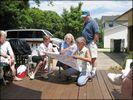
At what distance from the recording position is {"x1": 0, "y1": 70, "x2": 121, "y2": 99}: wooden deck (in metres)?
6.20

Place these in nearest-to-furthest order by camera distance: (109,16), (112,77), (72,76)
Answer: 1. (112,77)
2. (72,76)
3. (109,16)

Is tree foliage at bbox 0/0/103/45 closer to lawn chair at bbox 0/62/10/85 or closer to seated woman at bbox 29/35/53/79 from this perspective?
seated woman at bbox 29/35/53/79

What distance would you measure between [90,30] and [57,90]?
6.32ft

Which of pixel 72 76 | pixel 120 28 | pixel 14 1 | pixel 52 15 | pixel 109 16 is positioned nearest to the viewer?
pixel 72 76

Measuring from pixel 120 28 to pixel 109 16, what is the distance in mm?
17414

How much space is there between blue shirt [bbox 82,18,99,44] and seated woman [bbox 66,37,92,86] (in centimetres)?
54

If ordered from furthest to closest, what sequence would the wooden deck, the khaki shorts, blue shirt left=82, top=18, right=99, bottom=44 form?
the khaki shorts < blue shirt left=82, top=18, right=99, bottom=44 < the wooden deck

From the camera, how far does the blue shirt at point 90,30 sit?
7.98 m

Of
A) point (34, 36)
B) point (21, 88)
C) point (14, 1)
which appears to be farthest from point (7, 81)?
point (14, 1)

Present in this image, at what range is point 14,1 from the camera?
2156 cm

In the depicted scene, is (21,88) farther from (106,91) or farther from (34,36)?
(34,36)

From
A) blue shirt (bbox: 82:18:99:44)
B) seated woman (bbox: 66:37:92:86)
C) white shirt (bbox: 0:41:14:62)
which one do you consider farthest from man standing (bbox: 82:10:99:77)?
white shirt (bbox: 0:41:14:62)

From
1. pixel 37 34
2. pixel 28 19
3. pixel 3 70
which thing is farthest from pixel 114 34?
pixel 3 70

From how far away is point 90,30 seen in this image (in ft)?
26.4
